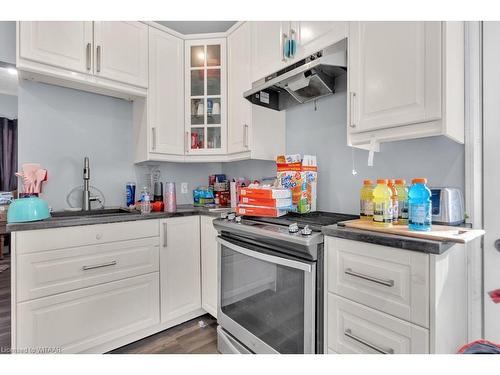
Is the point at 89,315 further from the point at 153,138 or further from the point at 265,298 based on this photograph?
the point at 153,138

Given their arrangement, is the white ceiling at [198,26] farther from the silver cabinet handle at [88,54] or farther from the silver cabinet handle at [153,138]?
the silver cabinet handle at [153,138]

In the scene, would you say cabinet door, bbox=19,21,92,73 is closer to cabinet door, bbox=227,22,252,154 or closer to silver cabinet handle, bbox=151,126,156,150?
silver cabinet handle, bbox=151,126,156,150

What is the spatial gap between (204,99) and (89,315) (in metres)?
1.78

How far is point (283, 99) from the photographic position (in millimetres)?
1954

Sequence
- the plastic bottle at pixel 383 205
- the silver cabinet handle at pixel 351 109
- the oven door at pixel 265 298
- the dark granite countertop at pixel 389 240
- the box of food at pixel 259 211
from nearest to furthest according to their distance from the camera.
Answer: the dark granite countertop at pixel 389 240, the plastic bottle at pixel 383 205, the oven door at pixel 265 298, the silver cabinet handle at pixel 351 109, the box of food at pixel 259 211

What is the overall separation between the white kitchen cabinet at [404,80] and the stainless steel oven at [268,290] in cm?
58

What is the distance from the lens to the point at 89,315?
1510mm

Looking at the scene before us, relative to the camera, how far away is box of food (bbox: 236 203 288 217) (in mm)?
1487

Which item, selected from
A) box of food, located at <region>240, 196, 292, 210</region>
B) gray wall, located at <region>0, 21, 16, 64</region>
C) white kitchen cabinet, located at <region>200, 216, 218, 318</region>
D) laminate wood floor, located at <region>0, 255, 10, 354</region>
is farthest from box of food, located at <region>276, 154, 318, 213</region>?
gray wall, located at <region>0, 21, 16, 64</region>

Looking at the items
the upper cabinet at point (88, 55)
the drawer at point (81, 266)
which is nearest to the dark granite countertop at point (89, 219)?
the drawer at point (81, 266)

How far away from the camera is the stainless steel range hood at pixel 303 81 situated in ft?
4.39

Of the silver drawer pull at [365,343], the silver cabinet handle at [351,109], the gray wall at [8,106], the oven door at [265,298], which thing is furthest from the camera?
the gray wall at [8,106]

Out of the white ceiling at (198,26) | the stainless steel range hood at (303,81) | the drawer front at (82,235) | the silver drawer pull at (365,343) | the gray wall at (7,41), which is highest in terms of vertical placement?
the white ceiling at (198,26)

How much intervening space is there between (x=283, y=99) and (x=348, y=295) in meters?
1.46
